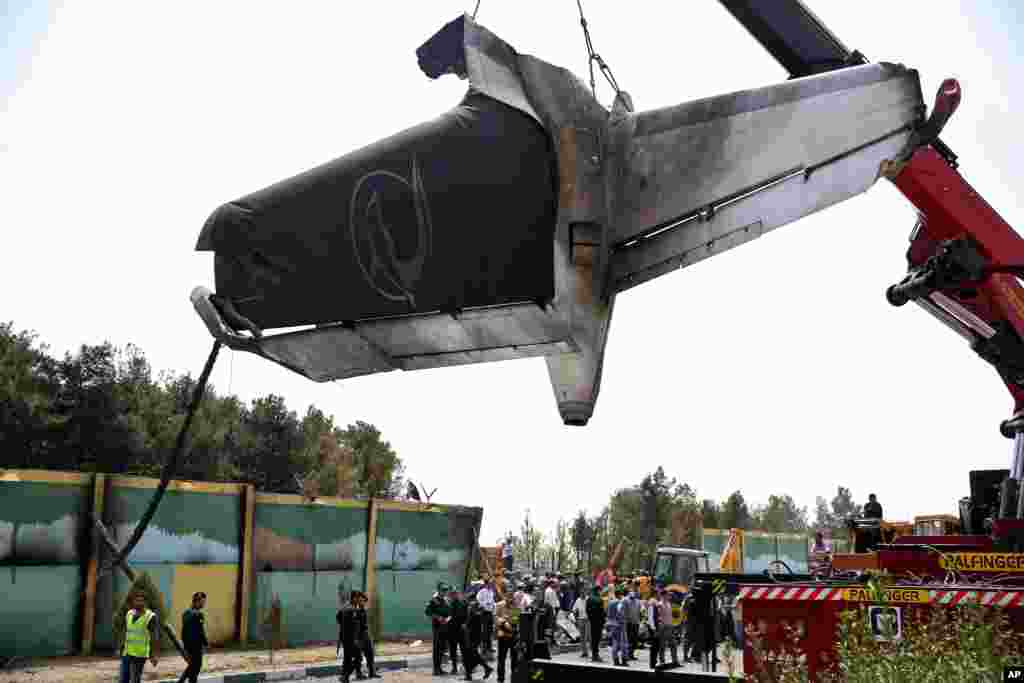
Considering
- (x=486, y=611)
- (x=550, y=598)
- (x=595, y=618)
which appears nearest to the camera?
(x=486, y=611)

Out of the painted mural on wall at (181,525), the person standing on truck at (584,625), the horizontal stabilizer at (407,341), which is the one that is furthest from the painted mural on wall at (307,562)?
the horizontal stabilizer at (407,341)

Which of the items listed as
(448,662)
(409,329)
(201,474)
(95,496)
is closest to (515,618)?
(448,662)

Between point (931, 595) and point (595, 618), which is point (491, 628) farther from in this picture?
point (931, 595)

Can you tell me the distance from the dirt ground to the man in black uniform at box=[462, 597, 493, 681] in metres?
2.73

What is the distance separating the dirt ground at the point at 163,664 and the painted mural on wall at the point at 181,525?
82.0 inches

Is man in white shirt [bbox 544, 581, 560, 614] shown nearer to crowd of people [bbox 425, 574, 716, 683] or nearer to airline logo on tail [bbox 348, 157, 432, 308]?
crowd of people [bbox 425, 574, 716, 683]

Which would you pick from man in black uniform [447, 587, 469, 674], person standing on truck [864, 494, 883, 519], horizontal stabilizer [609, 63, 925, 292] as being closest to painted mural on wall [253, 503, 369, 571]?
man in black uniform [447, 587, 469, 674]

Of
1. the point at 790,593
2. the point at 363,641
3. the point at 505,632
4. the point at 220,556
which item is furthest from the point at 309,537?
the point at 790,593

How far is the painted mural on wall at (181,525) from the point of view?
795 inches

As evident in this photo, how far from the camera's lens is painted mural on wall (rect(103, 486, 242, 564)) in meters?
20.2

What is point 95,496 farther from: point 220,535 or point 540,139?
point 540,139

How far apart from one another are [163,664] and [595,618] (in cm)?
963

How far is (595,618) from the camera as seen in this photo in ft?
74.5

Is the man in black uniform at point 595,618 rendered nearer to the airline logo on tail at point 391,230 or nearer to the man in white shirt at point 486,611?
the man in white shirt at point 486,611
